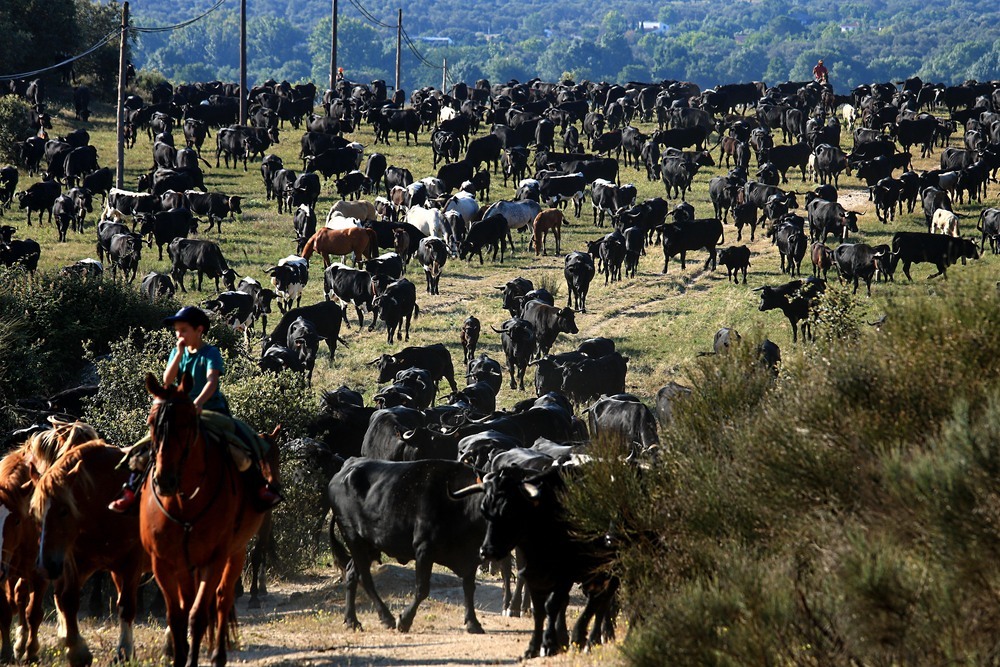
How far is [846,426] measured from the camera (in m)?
9.55

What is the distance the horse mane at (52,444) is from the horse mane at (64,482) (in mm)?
125

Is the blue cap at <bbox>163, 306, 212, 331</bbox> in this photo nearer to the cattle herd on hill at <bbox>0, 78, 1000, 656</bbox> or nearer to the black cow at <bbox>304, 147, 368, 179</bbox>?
the cattle herd on hill at <bbox>0, 78, 1000, 656</bbox>

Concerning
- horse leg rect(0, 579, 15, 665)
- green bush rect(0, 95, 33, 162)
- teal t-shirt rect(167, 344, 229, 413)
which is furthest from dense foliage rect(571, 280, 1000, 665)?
green bush rect(0, 95, 33, 162)

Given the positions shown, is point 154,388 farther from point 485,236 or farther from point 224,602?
point 485,236

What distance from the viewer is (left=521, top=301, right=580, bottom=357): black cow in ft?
97.2

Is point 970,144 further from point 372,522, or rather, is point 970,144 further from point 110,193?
point 372,522

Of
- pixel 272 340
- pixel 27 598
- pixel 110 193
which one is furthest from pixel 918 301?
pixel 110 193

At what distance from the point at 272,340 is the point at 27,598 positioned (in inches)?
669

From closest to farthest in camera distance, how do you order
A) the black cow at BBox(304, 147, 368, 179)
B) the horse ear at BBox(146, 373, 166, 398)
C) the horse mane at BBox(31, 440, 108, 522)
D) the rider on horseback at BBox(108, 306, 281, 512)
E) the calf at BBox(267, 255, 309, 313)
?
the horse ear at BBox(146, 373, 166, 398) < the rider on horseback at BBox(108, 306, 281, 512) < the horse mane at BBox(31, 440, 108, 522) < the calf at BBox(267, 255, 309, 313) < the black cow at BBox(304, 147, 368, 179)

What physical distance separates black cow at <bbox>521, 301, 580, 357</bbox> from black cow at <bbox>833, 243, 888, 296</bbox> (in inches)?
338

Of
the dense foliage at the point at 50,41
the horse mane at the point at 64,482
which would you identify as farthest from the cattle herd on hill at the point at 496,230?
the horse mane at the point at 64,482

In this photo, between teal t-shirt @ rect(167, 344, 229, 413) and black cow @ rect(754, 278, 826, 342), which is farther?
black cow @ rect(754, 278, 826, 342)

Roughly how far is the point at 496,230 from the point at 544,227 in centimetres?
216

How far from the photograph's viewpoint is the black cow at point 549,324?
29.6 metres
